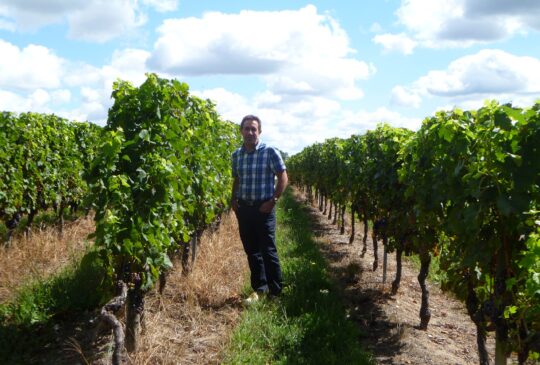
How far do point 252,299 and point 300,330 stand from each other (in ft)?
2.85

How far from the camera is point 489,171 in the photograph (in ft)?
9.18

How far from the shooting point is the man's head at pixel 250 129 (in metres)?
5.41

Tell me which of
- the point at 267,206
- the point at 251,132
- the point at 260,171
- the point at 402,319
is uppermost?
the point at 251,132

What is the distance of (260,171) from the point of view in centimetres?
549

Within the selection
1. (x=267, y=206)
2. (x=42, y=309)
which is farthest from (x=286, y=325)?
(x=42, y=309)

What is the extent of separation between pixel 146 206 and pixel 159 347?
3.93 feet

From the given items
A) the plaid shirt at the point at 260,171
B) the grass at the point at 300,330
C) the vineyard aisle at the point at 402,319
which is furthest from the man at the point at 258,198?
the vineyard aisle at the point at 402,319

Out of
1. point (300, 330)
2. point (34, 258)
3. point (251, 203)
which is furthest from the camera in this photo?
point (34, 258)

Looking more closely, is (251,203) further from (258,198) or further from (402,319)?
(402,319)

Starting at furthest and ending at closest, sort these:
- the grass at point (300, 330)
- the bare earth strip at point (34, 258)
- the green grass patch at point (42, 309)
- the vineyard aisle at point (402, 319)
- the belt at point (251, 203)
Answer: the bare earth strip at point (34, 258), the belt at point (251, 203), the vineyard aisle at point (402, 319), the green grass patch at point (42, 309), the grass at point (300, 330)

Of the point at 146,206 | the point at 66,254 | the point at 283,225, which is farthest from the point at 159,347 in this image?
the point at 283,225

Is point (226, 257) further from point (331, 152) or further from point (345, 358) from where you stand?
point (331, 152)

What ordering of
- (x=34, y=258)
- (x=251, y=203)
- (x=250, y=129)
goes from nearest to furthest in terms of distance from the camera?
(x=250, y=129), (x=251, y=203), (x=34, y=258)

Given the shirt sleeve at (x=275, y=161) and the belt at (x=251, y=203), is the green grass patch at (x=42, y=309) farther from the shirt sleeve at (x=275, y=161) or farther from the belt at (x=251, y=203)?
the shirt sleeve at (x=275, y=161)
